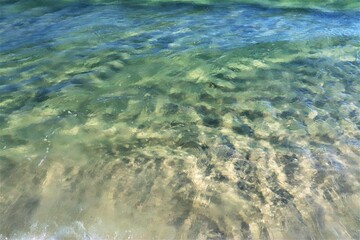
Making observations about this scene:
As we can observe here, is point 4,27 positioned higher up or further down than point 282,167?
further down

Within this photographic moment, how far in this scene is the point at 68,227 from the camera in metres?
3.78

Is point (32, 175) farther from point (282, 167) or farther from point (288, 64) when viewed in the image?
point (288, 64)

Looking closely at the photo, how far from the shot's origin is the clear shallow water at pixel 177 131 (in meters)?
3.92

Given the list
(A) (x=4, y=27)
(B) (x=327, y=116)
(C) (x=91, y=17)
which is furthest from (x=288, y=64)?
(A) (x=4, y=27)

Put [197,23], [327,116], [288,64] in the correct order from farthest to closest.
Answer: [197,23], [288,64], [327,116]

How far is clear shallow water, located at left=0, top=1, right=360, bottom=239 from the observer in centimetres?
392

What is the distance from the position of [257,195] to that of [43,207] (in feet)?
7.20

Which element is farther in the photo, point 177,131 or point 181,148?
point 177,131

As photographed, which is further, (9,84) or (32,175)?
(9,84)

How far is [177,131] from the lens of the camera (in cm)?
529

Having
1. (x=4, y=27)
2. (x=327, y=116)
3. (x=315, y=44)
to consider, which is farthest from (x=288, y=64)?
(x=4, y=27)

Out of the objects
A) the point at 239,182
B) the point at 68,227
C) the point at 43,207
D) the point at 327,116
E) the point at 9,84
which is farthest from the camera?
the point at 9,84

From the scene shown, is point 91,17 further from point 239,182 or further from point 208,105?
point 239,182

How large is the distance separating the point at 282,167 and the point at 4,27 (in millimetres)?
7121
